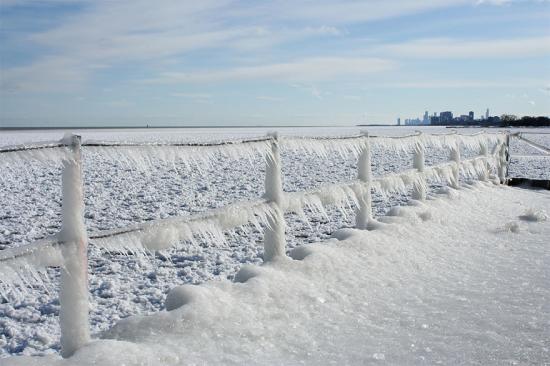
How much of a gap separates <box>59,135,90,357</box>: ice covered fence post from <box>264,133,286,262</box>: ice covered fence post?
1.74 metres

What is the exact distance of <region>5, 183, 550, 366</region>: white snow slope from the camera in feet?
8.59

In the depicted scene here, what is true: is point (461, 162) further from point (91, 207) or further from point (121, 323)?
point (121, 323)

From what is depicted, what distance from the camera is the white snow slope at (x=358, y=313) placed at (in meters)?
2.62

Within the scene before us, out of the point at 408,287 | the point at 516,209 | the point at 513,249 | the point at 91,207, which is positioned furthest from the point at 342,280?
the point at 91,207

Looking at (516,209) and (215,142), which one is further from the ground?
(215,142)

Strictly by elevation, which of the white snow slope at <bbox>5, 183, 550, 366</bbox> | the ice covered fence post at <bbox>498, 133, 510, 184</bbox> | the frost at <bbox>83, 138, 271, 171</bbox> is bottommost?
the white snow slope at <bbox>5, 183, 550, 366</bbox>

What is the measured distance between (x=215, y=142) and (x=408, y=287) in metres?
1.76

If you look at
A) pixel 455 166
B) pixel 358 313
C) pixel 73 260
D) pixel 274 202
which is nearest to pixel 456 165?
pixel 455 166

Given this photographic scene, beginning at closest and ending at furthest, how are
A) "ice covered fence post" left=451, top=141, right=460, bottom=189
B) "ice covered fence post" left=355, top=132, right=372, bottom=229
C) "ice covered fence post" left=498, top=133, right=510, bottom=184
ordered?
"ice covered fence post" left=355, top=132, right=372, bottom=229 < "ice covered fence post" left=451, top=141, right=460, bottom=189 < "ice covered fence post" left=498, top=133, right=510, bottom=184

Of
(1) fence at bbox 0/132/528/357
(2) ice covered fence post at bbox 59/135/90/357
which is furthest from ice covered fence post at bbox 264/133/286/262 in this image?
(2) ice covered fence post at bbox 59/135/90/357

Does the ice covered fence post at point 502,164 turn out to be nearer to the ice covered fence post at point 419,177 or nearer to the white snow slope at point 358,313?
the ice covered fence post at point 419,177

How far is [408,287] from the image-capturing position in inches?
149

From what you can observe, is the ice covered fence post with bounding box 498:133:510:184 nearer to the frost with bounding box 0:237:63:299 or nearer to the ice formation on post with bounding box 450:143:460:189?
the ice formation on post with bounding box 450:143:460:189

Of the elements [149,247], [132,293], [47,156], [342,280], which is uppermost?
[47,156]
